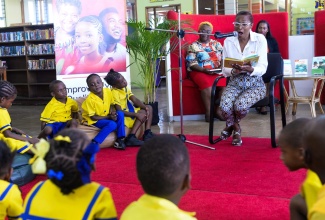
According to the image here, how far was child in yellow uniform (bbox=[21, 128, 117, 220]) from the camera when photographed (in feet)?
4.46

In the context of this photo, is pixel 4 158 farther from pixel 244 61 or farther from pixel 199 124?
pixel 199 124

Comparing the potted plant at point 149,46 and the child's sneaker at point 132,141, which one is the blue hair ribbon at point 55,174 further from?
the potted plant at point 149,46

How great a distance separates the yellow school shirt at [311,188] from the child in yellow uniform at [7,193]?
112 cm

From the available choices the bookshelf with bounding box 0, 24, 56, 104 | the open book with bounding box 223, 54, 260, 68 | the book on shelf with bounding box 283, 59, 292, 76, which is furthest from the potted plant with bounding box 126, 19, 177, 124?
the bookshelf with bounding box 0, 24, 56, 104

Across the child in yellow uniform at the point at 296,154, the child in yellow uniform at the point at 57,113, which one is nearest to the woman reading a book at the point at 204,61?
the child in yellow uniform at the point at 57,113

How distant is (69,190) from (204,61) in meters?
4.55

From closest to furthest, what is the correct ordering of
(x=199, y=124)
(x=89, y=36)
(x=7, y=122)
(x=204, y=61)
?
(x=7, y=122) → (x=89, y=36) → (x=199, y=124) → (x=204, y=61)

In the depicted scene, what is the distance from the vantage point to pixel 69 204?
137cm

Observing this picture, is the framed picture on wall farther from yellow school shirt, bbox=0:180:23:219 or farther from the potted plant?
yellow school shirt, bbox=0:180:23:219

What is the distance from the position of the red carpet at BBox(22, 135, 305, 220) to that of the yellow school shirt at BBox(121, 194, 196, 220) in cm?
116

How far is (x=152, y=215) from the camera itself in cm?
118

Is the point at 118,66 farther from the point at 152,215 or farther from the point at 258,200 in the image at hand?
the point at 152,215

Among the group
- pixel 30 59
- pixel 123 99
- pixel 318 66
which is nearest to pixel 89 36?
pixel 123 99

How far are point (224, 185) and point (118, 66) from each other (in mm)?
2768
